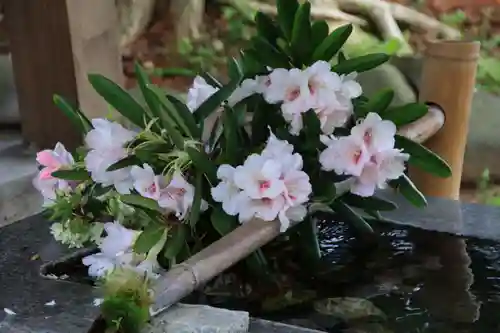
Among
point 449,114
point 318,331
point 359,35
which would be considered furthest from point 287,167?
point 359,35

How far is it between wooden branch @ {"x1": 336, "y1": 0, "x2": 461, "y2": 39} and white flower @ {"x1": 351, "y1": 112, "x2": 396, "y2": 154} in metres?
2.70

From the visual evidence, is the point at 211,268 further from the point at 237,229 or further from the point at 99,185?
the point at 99,185

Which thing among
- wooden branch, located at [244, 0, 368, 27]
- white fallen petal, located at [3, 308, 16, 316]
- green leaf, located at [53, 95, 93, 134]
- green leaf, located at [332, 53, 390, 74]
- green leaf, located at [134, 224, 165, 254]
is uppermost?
green leaf, located at [332, 53, 390, 74]

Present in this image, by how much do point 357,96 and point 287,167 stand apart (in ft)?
0.54

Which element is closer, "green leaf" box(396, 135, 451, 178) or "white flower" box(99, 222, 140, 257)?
"white flower" box(99, 222, 140, 257)

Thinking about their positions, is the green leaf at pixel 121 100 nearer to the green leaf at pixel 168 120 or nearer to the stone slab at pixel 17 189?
the green leaf at pixel 168 120

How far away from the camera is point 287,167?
2.72ft

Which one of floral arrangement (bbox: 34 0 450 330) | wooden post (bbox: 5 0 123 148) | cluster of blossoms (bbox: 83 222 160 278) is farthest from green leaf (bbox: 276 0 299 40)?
wooden post (bbox: 5 0 123 148)

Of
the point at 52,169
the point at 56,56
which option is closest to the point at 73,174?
the point at 52,169

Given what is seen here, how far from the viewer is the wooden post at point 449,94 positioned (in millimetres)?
1403

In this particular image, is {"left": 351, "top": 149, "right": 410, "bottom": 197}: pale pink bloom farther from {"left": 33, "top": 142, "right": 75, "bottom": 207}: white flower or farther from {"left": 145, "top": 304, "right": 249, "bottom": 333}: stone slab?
{"left": 33, "top": 142, "right": 75, "bottom": 207}: white flower

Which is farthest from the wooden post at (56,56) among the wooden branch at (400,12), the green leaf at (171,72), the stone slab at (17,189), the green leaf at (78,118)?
the wooden branch at (400,12)

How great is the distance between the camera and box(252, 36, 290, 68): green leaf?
948 mm

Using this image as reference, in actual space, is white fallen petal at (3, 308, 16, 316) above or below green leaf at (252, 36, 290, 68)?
below
